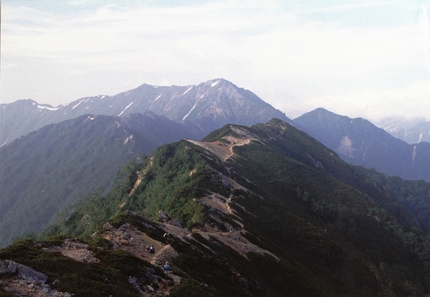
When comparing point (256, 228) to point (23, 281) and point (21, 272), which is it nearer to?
point (21, 272)

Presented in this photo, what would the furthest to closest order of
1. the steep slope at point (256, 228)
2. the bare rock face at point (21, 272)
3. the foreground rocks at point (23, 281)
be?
the steep slope at point (256, 228) → the bare rock face at point (21, 272) → the foreground rocks at point (23, 281)

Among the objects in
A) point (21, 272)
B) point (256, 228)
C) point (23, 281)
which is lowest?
point (256, 228)

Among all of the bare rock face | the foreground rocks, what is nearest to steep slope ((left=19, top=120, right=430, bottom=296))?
the bare rock face

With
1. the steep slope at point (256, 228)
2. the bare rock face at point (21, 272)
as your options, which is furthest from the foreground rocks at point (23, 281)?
the steep slope at point (256, 228)

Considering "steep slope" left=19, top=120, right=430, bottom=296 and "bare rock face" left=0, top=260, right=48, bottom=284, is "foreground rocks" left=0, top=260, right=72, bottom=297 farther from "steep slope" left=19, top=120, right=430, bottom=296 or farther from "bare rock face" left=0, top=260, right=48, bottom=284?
"steep slope" left=19, top=120, right=430, bottom=296

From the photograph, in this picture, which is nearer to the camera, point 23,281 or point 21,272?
point 23,281

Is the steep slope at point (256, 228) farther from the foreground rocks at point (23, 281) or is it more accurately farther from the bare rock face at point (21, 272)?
the foreground rocks at point (23, 281)

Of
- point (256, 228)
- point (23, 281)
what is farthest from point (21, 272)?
point (256, 228)
